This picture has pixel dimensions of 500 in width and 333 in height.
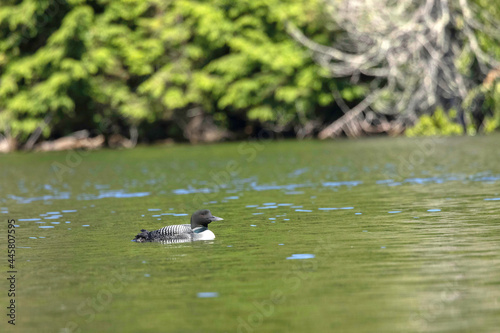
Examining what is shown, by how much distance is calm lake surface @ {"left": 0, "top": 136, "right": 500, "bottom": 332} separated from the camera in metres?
10.5

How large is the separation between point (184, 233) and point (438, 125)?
40445mm

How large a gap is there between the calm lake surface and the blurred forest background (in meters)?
25.8

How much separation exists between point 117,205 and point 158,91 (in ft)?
124

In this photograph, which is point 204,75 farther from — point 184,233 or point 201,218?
point 184,233

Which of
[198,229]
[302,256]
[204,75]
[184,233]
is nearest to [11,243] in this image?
[184,233]

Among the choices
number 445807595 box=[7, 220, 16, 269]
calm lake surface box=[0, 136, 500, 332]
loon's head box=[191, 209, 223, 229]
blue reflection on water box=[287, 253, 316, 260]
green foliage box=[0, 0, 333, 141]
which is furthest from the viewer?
green foliage box=[0, 0, 333, 141]

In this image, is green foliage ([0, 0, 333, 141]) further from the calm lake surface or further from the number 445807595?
the number 445807595

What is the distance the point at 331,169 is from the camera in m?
33.8

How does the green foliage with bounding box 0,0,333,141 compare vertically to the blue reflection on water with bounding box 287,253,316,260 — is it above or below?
below

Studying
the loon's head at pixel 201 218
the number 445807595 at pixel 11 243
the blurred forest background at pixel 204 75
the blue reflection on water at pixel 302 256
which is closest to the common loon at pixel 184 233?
the loon's head at pixel 201 218

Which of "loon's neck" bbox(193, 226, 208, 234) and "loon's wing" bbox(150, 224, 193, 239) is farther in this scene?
"loon's neck" bbox(193, 226, 208, 234)

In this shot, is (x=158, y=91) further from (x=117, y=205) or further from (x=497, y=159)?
(x=117, y=205)

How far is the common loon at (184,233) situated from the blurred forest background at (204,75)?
3938 cm

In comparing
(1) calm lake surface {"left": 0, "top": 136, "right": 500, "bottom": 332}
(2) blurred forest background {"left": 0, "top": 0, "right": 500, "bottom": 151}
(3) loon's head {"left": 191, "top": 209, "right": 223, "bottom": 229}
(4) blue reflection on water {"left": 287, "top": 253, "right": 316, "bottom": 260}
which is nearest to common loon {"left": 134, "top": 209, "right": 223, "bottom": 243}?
(3) loon's head {"left": 191, "top": 209, "right": 223, "bottom": 229}
